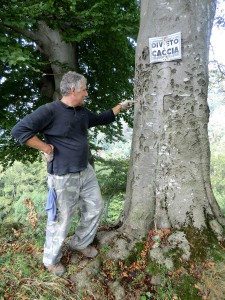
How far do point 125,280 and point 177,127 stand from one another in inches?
73.3

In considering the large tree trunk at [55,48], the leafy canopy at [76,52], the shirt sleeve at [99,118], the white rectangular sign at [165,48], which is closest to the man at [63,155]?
the shirt sleeve at [99,118]

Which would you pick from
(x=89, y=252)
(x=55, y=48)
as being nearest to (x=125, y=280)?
(x=89, y=252)

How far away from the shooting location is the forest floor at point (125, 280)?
2744mm

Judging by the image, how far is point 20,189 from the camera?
26.9 metres

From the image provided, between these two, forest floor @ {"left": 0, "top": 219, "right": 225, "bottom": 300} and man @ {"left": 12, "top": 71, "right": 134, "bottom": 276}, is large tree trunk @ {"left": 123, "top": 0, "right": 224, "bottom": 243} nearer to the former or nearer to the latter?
forest floor @ {"left": 0, "top": 219, "right": 225, "bottom": 300}

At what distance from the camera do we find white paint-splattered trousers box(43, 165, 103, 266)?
308 centimetres

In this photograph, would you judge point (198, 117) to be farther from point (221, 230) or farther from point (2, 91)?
point (2, 91)

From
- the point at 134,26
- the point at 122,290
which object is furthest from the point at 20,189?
the point at 122,290

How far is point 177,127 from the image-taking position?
3244 millimetres

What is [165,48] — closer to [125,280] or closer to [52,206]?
[52,206]

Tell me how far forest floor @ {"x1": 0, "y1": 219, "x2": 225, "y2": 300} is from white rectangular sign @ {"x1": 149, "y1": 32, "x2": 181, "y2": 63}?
212cm

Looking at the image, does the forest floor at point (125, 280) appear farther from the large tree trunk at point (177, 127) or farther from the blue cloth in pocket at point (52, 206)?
the blue cloth in pocket at point (52, 206)

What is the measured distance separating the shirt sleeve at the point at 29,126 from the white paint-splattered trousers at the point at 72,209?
59 cm

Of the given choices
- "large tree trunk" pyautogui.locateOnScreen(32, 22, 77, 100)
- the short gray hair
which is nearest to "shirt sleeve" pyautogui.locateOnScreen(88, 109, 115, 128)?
the short gray hair
